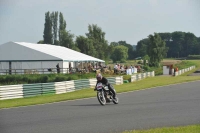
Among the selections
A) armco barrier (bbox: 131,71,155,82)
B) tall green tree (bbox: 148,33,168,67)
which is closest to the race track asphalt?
tall green tree (bbox: 148,33,168,67)

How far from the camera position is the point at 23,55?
153 ft

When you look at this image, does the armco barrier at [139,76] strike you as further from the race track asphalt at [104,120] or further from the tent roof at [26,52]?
the race track asphalt at [104,120]

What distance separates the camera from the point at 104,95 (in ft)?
57.9

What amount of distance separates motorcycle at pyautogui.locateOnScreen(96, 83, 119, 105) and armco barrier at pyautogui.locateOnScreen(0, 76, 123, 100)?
8163 millimetres

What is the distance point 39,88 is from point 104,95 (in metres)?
9.71

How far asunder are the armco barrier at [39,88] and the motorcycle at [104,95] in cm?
816

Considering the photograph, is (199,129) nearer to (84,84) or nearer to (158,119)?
(158,119)

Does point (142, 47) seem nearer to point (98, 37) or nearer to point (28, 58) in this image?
point (28, 58)

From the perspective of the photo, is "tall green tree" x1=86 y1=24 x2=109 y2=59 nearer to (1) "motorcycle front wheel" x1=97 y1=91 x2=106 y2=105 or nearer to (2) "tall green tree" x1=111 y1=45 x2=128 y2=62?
(2) "tall green tree" x1=111 y1=45 x2=128 y2=62

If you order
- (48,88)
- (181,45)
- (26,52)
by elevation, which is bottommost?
(48,88)

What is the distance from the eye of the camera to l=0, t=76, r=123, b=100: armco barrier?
24062 mm

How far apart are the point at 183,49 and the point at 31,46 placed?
32.4 m

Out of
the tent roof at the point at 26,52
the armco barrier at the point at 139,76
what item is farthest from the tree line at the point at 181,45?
the tent roof at the point at 26,52

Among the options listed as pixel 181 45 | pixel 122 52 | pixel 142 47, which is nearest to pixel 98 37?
pixel 122 52
